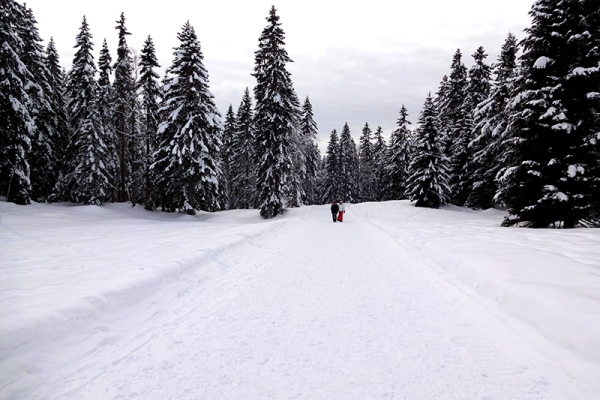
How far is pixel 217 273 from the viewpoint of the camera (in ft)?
21.5

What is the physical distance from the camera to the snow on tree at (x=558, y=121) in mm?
11781

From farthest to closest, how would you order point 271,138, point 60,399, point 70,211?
1. point 271,138
2. point 70,211
3. point 60,399

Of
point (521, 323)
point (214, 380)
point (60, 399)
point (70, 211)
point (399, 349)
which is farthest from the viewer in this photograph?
point (70, 211)

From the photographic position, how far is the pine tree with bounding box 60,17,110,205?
24.8m

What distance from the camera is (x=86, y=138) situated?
24875mm

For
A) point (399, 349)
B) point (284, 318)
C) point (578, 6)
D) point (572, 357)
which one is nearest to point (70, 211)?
point (284, 318)

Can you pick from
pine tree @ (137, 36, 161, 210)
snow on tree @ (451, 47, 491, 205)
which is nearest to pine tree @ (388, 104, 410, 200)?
snow on tree @ (451, 47, 491, 205)

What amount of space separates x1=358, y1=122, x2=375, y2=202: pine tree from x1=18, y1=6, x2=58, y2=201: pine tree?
52.7 metres

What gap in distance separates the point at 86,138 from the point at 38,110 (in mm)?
4154

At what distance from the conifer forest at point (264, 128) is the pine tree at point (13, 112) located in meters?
0.08

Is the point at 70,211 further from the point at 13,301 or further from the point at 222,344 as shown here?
the point at 222,344

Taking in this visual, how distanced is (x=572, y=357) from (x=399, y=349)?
1.72 meters

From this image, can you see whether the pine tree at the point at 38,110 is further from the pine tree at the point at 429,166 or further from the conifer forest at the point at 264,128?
the pine tree at the point at 429,166

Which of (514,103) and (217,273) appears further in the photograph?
(514,103)
